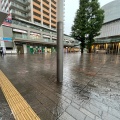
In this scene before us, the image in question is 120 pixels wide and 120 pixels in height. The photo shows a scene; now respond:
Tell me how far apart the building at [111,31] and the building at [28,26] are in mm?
17718

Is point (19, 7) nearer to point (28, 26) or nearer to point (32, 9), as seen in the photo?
point (32, 9)

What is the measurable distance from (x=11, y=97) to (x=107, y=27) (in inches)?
1406

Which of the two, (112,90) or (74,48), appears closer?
(112,90)

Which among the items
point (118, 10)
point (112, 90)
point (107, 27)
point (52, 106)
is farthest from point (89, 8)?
point (52, 106)

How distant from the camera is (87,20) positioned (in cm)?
1845

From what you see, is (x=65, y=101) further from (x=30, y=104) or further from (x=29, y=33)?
(x=29, y=33)

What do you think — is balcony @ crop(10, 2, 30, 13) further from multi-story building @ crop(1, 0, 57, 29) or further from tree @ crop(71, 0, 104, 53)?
tree @ crop(71, 0, 104, 53)

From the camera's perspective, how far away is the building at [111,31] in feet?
82.4

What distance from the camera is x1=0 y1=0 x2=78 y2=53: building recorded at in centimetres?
2131

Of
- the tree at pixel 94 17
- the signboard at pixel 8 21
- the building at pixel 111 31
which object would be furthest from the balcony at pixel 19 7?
the building at pixel 111 31

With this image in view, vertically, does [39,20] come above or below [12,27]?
above

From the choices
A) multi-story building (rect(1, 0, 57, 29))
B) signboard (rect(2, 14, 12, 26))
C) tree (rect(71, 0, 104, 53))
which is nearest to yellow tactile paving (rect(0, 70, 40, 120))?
tree (rect(71, 0, 104, 53))

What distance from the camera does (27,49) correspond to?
2584 cm

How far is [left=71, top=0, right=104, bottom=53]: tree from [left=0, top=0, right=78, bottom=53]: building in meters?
14.2
